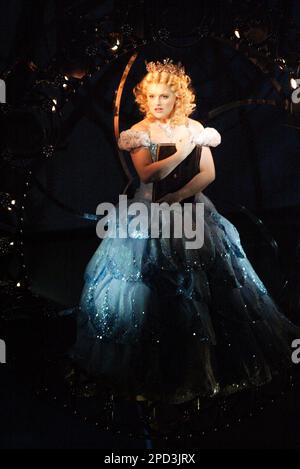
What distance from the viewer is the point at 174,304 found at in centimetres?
194

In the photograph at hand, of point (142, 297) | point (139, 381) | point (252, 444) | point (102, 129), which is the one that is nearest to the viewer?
point (252, 444)

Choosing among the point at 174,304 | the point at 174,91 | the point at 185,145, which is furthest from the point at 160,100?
the point at 174,304

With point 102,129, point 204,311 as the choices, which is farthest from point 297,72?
point 102,129

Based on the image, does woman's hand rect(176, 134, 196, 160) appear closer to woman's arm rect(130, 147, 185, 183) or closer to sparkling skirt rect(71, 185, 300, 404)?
woman's arm rect(130, 147, 185, 183)

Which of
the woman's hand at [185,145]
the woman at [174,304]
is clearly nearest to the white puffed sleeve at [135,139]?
the woman at [174,304]

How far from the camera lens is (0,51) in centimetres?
272

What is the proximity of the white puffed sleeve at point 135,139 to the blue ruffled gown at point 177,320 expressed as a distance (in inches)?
1.2

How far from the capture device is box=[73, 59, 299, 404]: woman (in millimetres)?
1843

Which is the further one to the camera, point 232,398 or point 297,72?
point 297,72

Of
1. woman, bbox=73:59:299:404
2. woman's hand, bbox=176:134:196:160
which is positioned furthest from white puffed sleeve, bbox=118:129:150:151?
woman's hand, bbox=176:134:196:160

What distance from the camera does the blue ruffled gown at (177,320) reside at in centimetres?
183

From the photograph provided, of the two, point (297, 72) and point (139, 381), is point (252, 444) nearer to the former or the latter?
point (139, 381)

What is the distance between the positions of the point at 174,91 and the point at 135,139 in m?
0.21

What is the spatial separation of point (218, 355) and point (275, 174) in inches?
55.6
